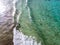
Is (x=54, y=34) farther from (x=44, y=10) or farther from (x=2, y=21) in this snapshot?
(x=2, y=21)

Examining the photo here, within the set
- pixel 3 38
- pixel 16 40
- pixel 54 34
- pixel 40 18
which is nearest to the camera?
pixel 54 34

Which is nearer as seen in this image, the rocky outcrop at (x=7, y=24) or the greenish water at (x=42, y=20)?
the greenish water at (x=42, y=20)

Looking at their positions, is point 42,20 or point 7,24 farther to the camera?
point 7,24

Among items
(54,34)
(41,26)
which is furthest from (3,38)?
(54,34)

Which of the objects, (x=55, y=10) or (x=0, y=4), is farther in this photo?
(x=0, y=4)

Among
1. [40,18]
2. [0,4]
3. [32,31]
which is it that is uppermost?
[0,4]

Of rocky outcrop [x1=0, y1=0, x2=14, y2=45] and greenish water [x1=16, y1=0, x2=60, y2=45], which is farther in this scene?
rocky outcrop [x1=0, y1=0, x2=14, y2=45]

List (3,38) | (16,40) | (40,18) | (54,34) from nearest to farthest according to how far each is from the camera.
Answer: (54,34)
(40,18)
(16,40)
(3,38)

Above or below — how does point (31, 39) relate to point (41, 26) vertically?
below
